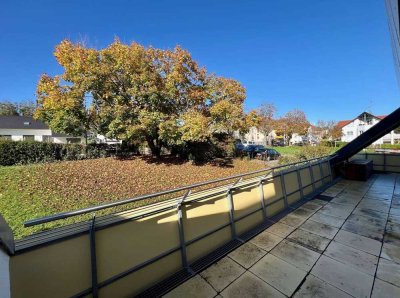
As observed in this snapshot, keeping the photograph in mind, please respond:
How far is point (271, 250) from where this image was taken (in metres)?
3.27

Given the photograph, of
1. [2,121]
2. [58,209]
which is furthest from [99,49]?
[2,121]

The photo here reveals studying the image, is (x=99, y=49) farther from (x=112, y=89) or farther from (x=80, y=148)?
(x=80, y=148)

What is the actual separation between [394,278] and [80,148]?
15.8 metres

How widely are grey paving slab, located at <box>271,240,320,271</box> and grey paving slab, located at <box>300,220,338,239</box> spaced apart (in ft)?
2.49

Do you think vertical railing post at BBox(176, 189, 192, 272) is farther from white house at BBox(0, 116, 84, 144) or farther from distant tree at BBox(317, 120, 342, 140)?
Answer: distant tree at BBox(317, 120, 342, 140)

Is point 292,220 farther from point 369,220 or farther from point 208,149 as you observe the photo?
point 208,149

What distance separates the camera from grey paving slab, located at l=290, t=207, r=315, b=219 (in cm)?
468

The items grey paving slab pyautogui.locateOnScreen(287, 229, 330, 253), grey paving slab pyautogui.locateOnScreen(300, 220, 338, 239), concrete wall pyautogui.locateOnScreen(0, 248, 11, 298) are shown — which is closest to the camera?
concrete wall pyautogui.locateOnScreen(0, 248, 11, 298)

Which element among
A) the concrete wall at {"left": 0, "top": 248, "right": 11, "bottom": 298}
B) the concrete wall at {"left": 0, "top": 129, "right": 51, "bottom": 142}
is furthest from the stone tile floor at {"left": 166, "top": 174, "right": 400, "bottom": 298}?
the concrete wall at {"left": 0, "top": 129, "right": 51, "bottom": 142}

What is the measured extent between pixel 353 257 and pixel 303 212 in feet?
5.98

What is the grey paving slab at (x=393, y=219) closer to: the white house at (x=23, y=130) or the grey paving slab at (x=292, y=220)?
the grey paving slab at (x=292, y=220)

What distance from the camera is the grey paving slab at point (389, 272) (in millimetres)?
2555

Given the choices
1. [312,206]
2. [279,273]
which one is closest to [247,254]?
[279,273]

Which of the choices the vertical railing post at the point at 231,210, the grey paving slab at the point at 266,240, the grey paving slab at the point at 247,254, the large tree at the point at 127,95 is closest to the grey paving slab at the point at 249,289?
the grey paving slab at the point at 247,254
